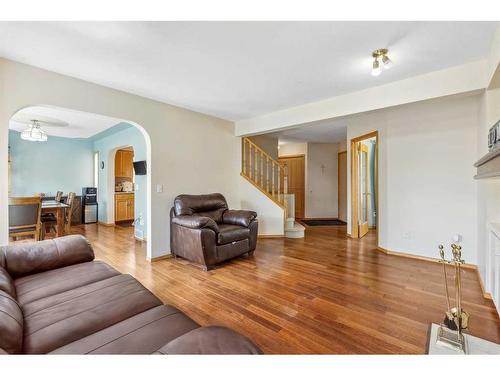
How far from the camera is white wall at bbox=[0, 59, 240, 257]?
2.29 metres

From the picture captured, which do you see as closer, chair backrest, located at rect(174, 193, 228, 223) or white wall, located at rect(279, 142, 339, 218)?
chair backrest, located at rect(174, 193, 228, 223)

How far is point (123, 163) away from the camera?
6.98 m

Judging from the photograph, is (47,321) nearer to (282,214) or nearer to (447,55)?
(447,55)

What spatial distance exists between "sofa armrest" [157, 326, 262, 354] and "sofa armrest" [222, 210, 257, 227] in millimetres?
2682

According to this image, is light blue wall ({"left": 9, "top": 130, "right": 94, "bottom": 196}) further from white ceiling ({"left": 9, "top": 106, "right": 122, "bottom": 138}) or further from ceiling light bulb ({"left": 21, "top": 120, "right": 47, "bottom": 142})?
ceiling light bulb ({"left": 21, "top": 120, "right": 47, "bottom": 142})

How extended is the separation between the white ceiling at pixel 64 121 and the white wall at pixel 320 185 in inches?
210

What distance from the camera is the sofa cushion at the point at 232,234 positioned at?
3.10 m

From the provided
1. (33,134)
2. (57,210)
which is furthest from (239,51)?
(33,134)

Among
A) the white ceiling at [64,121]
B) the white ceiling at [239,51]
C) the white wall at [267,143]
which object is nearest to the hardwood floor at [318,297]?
the white ceiling at [239,51]

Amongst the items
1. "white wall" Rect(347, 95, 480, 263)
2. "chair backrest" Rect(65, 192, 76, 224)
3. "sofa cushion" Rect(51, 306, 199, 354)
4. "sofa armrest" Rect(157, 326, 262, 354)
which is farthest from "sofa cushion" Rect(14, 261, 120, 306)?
"chair backrest" Rect(65, 192, 76, 224)

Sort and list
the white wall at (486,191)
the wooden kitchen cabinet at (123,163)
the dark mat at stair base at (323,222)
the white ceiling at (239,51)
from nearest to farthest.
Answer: the white ceiling at (239,51), the white wall at (486,191), the dark mat at stair base at (323,222), the wooden kitchen cabinet at (123,163)

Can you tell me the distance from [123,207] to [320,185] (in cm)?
600

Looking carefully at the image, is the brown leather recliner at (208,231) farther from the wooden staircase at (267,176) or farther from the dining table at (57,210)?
the dining table at (57,210)
